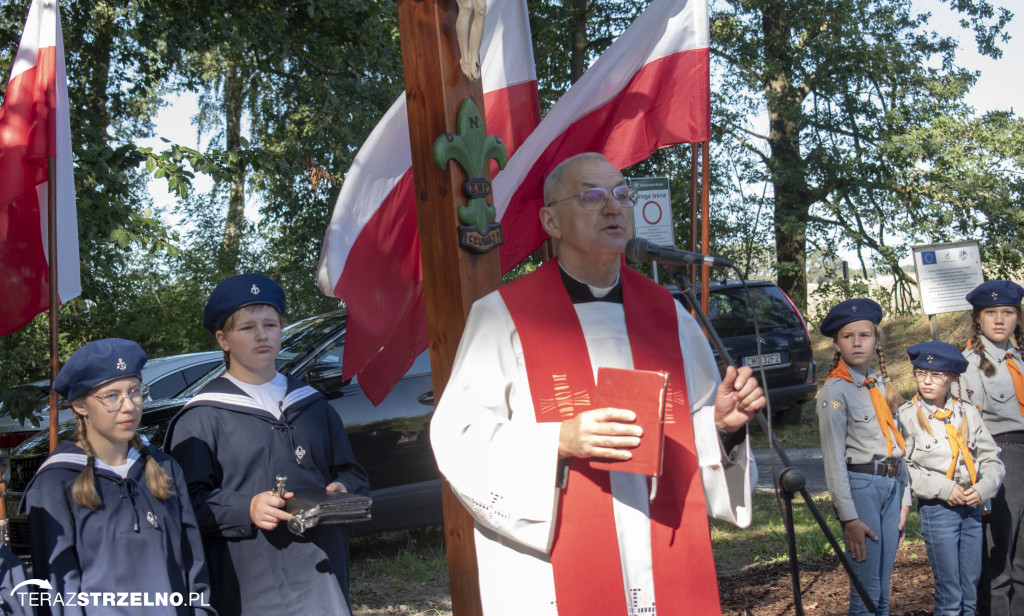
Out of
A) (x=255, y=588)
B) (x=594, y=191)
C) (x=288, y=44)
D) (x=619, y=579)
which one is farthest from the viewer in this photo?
(x=288, y=44)

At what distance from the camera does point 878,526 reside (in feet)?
14.4

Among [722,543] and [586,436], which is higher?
[586,436]

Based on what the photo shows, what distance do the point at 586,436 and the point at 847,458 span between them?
2647mm

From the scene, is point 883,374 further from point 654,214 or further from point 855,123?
point 855,123

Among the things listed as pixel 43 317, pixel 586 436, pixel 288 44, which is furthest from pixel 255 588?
pixel 43 317

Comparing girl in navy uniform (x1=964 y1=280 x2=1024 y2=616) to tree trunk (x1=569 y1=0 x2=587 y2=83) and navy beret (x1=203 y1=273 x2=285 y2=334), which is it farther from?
tree trunk (x1=569 y1=0 x2=587 y2=83)

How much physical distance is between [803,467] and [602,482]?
811 centimetres

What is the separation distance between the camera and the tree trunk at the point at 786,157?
1631cm

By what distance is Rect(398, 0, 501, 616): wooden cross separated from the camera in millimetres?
3207

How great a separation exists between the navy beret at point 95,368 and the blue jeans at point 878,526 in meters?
3.27

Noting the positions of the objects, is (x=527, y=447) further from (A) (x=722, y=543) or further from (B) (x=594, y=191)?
(A) (x=722, y=543)

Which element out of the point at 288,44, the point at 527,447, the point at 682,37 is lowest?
the point at 527,447

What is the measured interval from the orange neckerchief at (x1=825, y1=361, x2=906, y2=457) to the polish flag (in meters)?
2.09

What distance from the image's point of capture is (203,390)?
3.33 m
